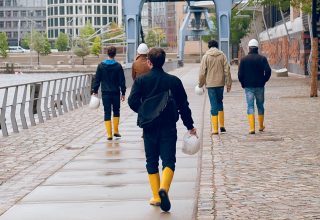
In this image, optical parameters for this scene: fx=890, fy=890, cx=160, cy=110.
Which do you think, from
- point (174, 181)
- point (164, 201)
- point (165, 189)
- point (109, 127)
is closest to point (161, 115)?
point (165, 189)

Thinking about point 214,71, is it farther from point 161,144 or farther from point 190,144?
point 161,144

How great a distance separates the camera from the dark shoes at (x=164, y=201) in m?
8.73

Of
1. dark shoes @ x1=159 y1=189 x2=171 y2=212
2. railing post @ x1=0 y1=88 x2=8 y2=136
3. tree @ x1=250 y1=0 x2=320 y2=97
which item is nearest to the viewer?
dark shoes @ x1=159 y1=189 x2=171 y2=212

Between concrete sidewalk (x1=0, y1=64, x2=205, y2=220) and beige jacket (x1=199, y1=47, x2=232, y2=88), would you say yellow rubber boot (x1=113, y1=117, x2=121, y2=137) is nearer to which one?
concrete sidewalk (x1=0, y1=64, x2=205, y2=220)

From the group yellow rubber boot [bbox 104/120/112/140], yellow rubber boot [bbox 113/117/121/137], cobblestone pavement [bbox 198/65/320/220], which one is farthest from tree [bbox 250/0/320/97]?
yellow rubber boot [bbox 104/120/112/140]

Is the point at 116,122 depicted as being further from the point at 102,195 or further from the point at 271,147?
the point at 102,195

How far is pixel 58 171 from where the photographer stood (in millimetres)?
12297

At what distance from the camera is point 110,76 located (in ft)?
52.3

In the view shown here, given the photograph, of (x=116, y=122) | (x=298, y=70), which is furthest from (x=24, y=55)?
(x=116, y=122)

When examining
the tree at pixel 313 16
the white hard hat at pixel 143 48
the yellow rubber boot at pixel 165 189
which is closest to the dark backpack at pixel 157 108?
the yellow rubber boot at pixel 165 189

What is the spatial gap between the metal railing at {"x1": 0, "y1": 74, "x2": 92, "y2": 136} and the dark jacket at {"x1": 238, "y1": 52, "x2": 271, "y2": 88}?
5.49 m

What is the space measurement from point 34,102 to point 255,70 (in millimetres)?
9189

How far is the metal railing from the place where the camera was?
20422 millimetres

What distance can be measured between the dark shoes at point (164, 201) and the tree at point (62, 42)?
184 metres
